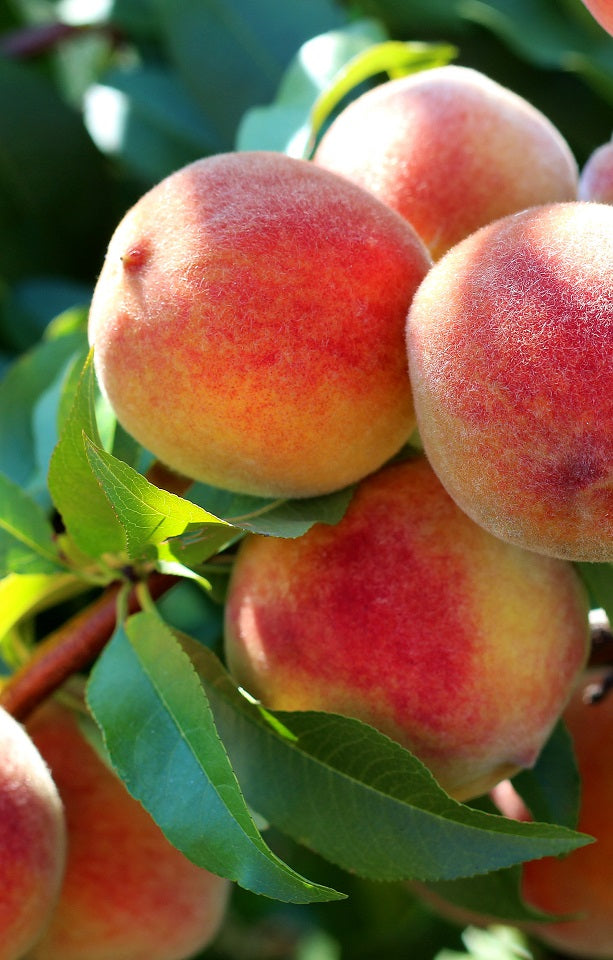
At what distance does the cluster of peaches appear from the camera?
2.03 ft

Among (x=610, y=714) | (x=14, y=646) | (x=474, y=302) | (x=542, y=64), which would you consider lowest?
(x=610, y=714)

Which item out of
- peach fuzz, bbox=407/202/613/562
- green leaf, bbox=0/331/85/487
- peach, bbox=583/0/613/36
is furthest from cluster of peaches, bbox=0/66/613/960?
green leaf, bbox=0/331/85/487

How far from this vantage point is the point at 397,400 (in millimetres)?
736

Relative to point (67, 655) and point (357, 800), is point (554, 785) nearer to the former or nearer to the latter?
point (357, 800)

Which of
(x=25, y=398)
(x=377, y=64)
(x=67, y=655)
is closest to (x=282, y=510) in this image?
(x=67, y=655)

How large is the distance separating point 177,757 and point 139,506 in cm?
16

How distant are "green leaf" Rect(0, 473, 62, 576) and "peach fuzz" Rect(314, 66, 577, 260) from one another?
0.36m

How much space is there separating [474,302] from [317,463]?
16cm

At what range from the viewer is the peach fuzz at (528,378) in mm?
592

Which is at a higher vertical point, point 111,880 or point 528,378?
point 528,378

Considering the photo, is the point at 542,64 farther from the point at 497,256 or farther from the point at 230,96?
the point at 497,256

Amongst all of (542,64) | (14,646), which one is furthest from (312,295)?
(542,64)

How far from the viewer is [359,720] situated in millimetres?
709

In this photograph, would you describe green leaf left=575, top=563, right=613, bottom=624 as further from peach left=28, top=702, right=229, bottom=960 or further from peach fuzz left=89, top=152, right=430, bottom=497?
peach left=28, top=702, right=229, bottom=960
